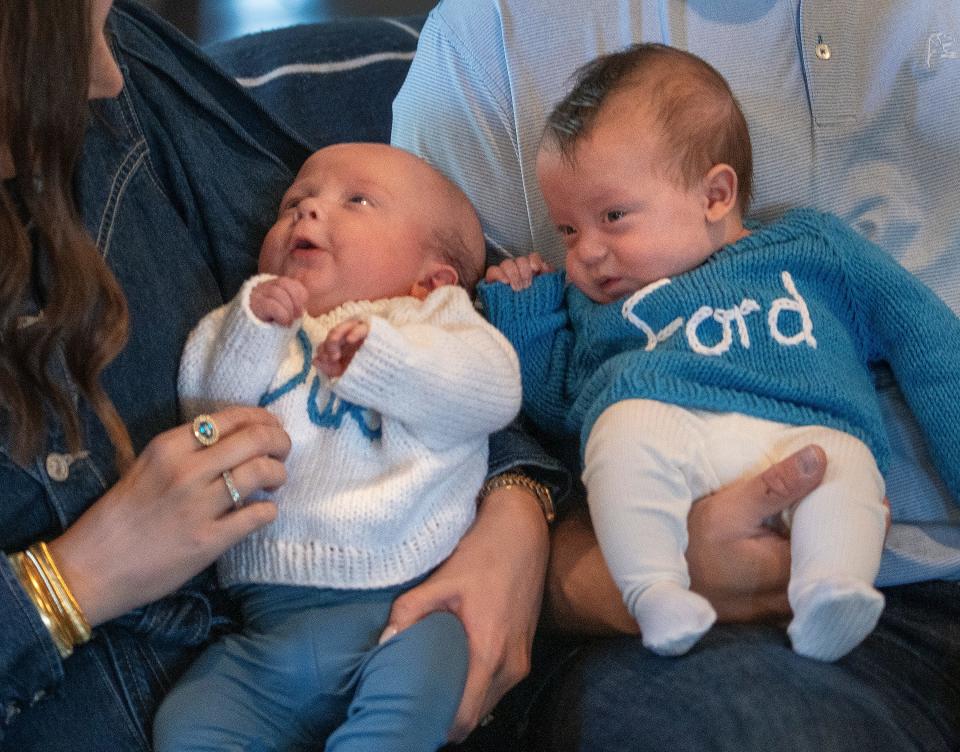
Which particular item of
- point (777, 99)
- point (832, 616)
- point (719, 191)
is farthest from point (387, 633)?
point (777, 99)

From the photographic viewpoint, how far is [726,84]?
4.65 feet

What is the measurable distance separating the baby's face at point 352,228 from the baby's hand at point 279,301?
11cm

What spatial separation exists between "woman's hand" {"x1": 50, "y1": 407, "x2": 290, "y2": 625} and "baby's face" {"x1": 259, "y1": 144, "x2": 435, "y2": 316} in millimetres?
283

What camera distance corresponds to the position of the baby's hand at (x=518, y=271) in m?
1.45

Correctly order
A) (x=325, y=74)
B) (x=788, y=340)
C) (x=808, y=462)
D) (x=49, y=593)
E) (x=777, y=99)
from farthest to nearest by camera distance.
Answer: (x=325, y=74) < (x=777, y=99) < (x=788, y=340) < (x=808, y=462) < (x=49, y=593)

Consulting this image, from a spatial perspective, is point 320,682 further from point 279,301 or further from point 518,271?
point 518,271

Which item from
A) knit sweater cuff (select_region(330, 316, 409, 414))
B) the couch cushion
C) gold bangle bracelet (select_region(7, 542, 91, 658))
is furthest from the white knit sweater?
the couch cushion

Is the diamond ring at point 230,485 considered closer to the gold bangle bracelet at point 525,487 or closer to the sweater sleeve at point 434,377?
the sweater sleeve at point 434,377

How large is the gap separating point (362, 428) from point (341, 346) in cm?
10

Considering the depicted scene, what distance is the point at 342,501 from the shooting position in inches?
45.9

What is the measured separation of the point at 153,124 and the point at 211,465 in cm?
53

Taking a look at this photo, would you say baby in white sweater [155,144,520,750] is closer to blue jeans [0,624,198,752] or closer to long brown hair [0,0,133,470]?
blue jeans [0,624,198,752]

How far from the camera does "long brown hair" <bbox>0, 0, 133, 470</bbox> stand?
39.6 inches

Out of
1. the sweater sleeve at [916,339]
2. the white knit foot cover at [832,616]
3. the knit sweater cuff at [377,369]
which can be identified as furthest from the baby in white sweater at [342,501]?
the sweater sleeve at [916,339]
